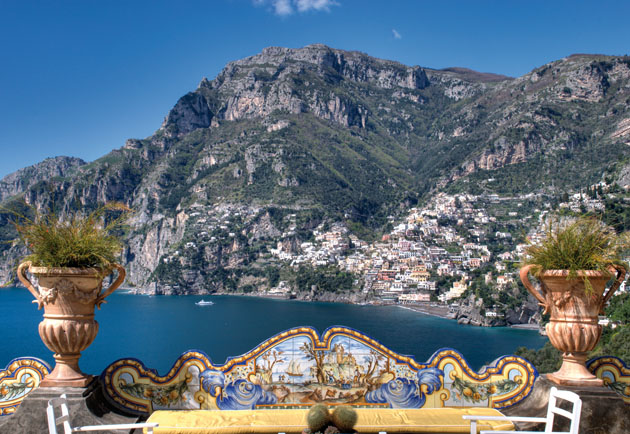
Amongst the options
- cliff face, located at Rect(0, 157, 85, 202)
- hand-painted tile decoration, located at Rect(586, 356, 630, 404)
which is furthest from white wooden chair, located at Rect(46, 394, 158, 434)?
cliff face, located at Rect(0, 157, 85, 202)

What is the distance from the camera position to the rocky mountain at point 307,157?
92000mm

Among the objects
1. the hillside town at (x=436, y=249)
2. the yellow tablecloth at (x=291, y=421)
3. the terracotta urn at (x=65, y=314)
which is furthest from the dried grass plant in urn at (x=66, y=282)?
the hillside town at (x=436, y=249)

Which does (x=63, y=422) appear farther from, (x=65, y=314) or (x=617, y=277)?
(x=617, y=277)

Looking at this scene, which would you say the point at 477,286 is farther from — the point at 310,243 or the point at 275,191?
the point at 275,191

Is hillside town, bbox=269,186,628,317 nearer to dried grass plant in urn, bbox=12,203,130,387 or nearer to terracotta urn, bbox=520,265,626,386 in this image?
terracotta urn, bbox=520,265,626,386

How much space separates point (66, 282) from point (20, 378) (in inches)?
32.8

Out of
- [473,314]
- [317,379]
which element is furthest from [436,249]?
[317,379]

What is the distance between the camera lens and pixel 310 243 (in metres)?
98.0

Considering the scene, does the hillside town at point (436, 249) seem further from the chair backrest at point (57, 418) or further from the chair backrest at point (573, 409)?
the chair backrest at point (57, 418)

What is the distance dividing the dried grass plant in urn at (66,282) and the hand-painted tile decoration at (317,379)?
350 mm

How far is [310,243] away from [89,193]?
65245 millimetres

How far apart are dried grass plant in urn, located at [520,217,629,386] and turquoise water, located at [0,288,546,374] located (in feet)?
103

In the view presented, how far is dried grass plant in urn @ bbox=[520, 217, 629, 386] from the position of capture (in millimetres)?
3588

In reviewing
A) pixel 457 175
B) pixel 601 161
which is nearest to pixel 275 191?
pixel 457 175
